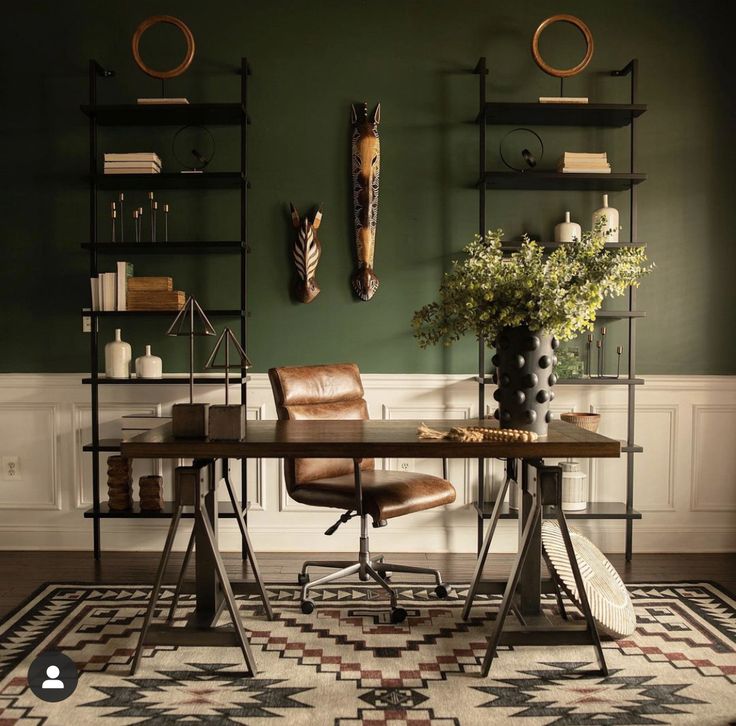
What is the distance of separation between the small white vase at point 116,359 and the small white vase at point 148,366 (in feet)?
0.22

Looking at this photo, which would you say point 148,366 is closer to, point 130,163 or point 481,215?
point 130,163

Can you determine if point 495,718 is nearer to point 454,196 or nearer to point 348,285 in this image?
point 348,285

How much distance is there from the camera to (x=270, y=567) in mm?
3684

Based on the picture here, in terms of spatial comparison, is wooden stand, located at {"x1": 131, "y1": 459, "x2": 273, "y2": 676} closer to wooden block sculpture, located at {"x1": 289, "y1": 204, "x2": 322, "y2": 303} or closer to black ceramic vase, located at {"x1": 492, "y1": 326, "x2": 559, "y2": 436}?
black ceramic vase, located at {"x1": 492, "y1": 326, "x2": 559, "y2": 436}

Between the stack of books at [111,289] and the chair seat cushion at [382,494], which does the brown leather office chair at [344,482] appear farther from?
the stack of books at [111,289]

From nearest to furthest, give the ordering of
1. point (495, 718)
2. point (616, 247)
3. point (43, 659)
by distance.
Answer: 1. point (495, 718)
2. point (43, 659)
3. point (616, 247)

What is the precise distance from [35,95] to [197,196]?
1.01 meters

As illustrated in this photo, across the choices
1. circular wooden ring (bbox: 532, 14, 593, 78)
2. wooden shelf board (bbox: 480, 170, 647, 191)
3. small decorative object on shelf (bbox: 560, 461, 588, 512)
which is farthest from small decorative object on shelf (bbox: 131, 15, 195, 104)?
small decorative object on shelf (bbox: 560, 461, 588, 512)

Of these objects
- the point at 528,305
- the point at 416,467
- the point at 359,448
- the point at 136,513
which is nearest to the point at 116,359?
the point at 136,513

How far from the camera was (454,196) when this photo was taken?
396 cm

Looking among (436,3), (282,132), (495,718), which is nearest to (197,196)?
(282,132)

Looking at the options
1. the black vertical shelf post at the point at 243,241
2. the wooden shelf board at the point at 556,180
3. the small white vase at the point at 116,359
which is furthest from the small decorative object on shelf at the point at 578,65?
the small white vase at the point at 116,359

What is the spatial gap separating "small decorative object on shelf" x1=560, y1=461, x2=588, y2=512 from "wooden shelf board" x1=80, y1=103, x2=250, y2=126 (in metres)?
2.44

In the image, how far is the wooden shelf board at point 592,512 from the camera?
12.1 feet
